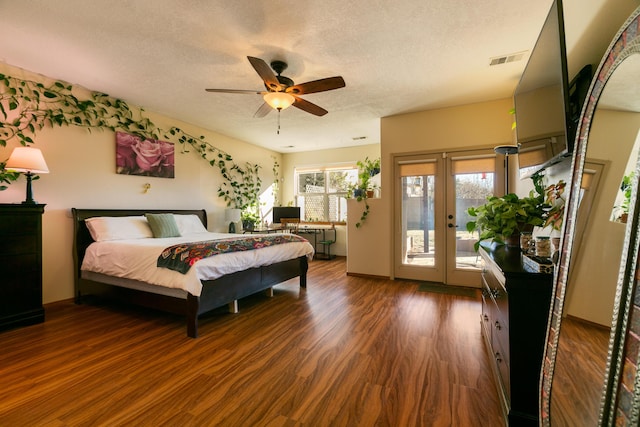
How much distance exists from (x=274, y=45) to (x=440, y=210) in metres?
3.18

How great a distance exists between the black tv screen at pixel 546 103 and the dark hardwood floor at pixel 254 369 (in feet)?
5.03

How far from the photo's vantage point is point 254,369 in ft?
6.38

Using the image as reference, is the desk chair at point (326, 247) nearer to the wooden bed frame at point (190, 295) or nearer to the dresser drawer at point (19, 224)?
the wooden bed frame at point (190, 295)

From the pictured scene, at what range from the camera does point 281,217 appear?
21.4 ft

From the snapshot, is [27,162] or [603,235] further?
[27,162]

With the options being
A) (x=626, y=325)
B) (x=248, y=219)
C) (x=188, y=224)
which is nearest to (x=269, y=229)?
(x=248, y=219)

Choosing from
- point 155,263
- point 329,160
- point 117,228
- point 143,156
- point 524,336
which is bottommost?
point 524,336

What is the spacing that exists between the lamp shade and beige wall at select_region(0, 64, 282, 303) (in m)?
0.56

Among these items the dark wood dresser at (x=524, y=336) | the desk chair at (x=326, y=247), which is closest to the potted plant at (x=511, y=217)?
the dark wood dresser at (x=524, y=336)

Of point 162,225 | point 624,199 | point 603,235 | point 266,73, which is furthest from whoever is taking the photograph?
point 162,225

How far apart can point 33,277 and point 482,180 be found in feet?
17.8

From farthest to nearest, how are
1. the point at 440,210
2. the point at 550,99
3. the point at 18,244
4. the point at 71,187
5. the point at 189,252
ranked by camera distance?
the point at 440,210
the point at 71,187
the point at 18,244
the point at 189,252
the point at 550,99

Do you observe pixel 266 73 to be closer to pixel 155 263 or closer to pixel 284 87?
pixel 284 87

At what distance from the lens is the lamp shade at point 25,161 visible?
259 centimetres
